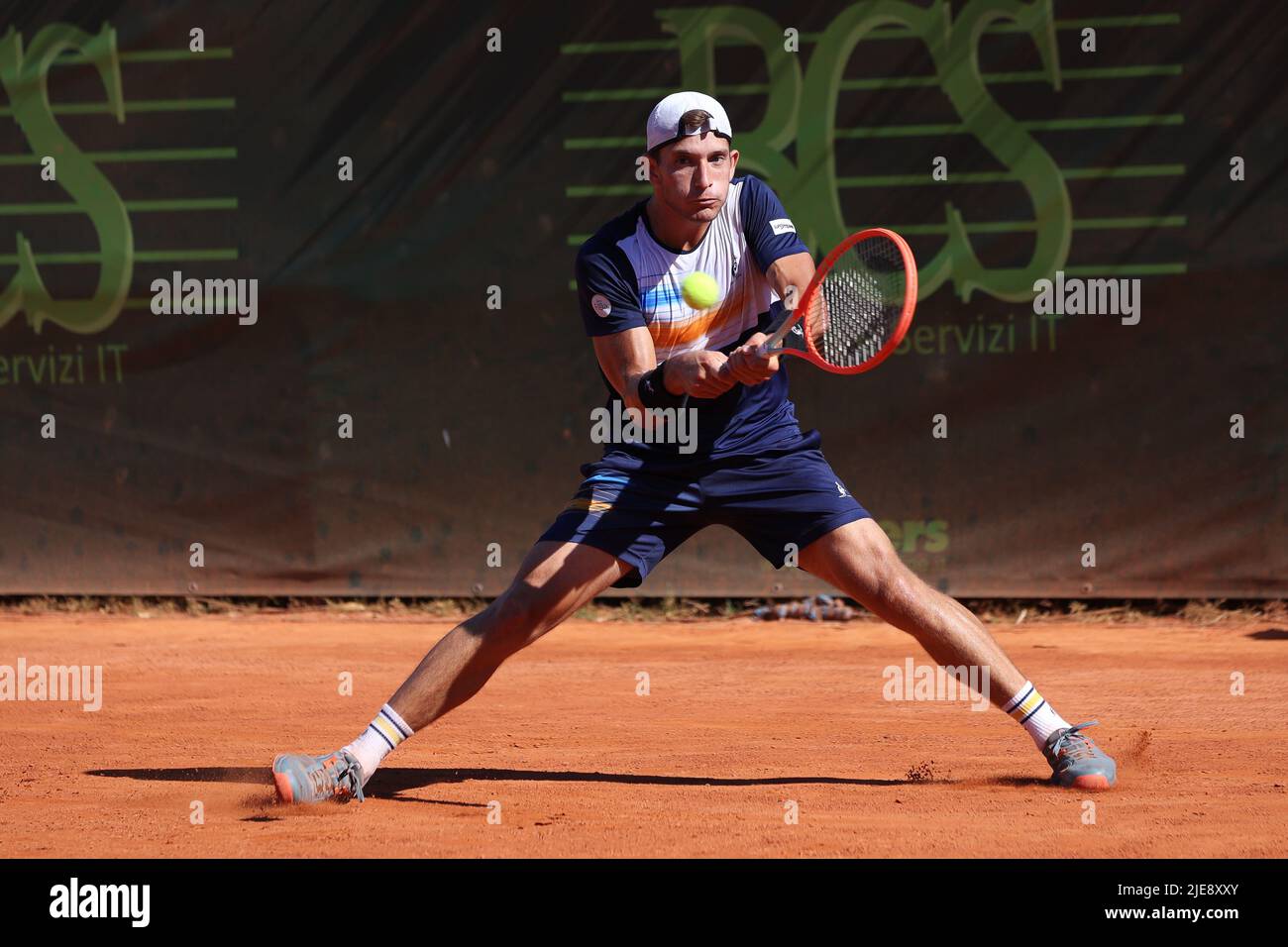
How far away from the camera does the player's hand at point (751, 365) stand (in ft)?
10.7

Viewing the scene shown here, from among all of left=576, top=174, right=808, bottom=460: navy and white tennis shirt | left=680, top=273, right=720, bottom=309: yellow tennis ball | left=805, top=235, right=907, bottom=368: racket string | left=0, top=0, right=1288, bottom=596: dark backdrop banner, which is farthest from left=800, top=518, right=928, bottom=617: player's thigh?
left=0, top=0, right=1288, bottom=596: dark backdrop banner

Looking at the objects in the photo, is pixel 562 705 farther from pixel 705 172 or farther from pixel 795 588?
pixel 705 172

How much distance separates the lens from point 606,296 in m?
3.65

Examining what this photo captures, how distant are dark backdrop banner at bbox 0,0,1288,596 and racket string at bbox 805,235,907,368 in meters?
2.70

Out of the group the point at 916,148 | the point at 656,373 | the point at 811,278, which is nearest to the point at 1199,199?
the point at 916,148

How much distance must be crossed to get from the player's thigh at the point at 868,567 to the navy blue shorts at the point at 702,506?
32 mm

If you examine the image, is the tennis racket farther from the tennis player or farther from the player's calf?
the player's calf

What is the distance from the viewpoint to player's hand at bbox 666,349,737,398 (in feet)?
10.9

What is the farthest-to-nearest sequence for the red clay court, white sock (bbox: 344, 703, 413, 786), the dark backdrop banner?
the dark backdrop banner → white sock (bbox: 344, 703, 413, 786) → the red clay court

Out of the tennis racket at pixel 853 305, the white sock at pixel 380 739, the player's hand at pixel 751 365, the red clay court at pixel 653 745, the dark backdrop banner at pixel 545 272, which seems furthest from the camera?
the dark backdrop banner at pixel 545 272

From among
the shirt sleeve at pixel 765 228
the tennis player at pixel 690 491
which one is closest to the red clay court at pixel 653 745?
the tennis player at pixel 690 491

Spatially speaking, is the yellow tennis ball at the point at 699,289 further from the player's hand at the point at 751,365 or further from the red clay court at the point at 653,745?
the red clay court at the point at 653,745

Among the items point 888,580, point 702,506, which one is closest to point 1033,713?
point 888,580

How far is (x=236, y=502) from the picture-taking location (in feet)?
22.2
